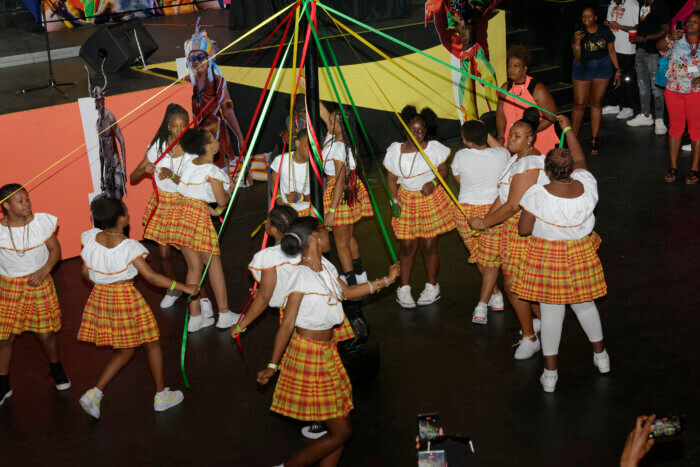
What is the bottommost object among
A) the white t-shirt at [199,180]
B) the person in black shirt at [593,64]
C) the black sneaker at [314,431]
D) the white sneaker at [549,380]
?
the black sneaker at [314,431]

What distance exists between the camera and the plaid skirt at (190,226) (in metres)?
5.31

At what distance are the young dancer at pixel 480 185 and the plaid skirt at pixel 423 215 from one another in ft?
0.50

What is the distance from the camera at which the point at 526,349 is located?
4953 millimetres

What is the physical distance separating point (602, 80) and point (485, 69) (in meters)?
1.49

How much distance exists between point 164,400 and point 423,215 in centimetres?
203

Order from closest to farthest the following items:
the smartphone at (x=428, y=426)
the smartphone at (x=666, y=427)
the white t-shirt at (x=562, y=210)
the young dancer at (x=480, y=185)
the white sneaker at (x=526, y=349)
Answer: the smartphone at (x=666, y=427)
the smartphone at (x=428, y=426)
the white t-shirt at (x=562, y=210)
the white sneaker at (x=526, y=349)
the young dancer at (x=480, y=185)

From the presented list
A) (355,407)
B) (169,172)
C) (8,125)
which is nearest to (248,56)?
(8,125)

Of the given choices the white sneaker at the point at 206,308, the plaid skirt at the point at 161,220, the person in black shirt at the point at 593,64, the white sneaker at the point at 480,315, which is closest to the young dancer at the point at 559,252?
the white sneaker at the point at 480,315

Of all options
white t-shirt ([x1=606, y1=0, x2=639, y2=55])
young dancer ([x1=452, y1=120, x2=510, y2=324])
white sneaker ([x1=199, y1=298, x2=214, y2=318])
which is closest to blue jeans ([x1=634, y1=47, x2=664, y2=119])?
white t-shirt ([x1=606, y1=0, x2=639, y2=55])

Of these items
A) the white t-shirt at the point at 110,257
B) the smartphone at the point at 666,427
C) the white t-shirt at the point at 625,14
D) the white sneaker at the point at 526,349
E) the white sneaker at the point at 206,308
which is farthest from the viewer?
the white t-shirt at the point at 625,14

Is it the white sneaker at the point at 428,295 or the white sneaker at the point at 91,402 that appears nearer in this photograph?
the white sneaker at the point at 91,402

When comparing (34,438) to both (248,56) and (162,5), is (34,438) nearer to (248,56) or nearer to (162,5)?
(248,56)

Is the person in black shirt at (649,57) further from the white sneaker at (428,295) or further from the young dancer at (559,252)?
the young dancer at (559,252)

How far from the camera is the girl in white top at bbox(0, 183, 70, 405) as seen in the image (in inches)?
181
